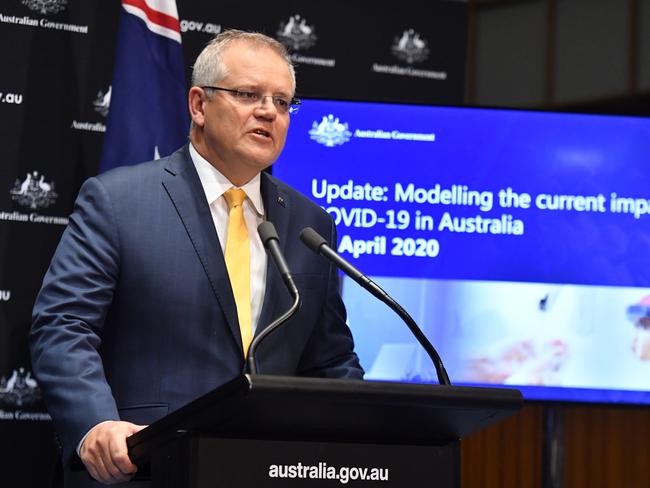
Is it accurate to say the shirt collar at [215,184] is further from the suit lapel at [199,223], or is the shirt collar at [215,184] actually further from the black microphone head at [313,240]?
the black microphone head at [313,240]

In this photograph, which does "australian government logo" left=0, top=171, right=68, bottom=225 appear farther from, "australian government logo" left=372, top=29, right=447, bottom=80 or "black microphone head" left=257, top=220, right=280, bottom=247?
"black microphone head" left=257, top=220, right=280, bottom=247

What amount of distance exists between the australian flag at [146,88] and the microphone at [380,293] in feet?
6.23

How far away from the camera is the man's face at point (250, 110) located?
280cm

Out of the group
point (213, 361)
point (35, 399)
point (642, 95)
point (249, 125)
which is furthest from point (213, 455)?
point (642, 95)

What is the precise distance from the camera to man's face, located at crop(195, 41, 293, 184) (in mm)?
2803

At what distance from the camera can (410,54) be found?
505 centimetres

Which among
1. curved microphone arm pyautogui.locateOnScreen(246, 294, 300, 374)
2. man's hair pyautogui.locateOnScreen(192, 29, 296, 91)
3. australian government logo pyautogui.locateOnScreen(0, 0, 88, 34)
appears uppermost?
australian government logo pyautogui.locateOnScreen(0, 0, 88, 34)

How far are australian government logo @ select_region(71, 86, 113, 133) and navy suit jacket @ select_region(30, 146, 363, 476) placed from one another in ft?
4.90

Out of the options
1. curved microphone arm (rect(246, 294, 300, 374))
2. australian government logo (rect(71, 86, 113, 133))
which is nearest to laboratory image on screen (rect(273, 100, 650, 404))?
australian government logo (rect(71, 86, 113, 133))

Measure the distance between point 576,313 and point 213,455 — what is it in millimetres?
2698

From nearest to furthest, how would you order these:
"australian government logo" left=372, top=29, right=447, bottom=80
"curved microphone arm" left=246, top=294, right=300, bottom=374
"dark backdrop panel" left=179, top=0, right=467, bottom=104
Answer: "curved microphone arm" left=246, top=294, right=300, bottom=374, "dark backdrop panel" left=179, top=0, right=467, bottom=104, "australian government logo" left=372, top=29, right=447, bottom=80

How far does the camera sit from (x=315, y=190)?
427cm

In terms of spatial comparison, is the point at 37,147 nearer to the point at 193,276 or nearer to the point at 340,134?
the point at 340,134

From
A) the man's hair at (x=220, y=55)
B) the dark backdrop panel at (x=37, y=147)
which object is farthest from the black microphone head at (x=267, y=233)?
the dark backdrop panel at (x=37, y=147)
